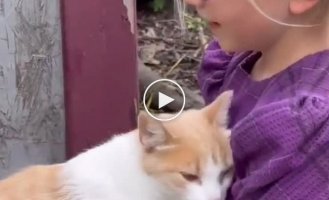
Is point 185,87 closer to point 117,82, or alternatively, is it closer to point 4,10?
point 117,82

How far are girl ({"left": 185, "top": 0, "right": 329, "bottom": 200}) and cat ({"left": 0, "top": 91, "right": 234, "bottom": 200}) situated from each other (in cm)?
13

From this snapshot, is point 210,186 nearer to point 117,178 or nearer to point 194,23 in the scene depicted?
point 117,178

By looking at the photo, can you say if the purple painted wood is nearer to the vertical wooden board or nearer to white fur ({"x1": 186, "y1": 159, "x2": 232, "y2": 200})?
the vertical wooden board

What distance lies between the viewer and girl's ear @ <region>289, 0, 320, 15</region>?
1368 mm

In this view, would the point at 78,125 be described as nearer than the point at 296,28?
No

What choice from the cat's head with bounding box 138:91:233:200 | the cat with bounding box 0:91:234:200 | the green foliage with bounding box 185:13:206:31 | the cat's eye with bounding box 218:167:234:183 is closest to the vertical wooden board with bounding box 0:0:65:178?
the cat with bounding box 0:91:234:200

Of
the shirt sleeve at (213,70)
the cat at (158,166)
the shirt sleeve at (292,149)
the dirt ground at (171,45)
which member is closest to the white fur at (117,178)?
the cat at (158,166)

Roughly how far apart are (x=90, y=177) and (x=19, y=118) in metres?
0.67

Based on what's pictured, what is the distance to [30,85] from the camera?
8.10ft

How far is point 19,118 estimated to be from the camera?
2.48 metres

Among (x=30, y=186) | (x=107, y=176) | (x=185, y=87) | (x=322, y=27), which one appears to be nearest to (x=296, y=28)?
(x=322, y=27)

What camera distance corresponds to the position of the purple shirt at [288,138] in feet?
4.25

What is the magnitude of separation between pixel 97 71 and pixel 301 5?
1198 mm
